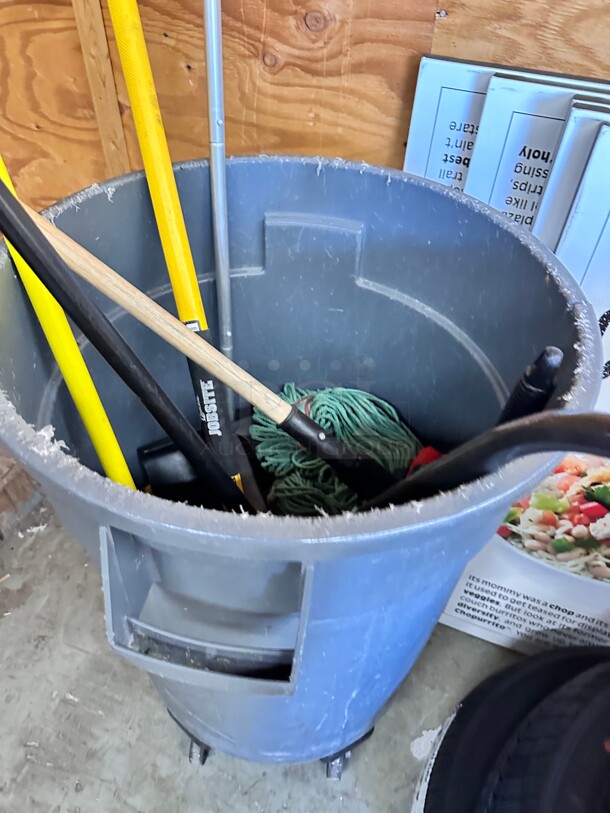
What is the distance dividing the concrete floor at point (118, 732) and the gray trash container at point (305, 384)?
0.35 ft

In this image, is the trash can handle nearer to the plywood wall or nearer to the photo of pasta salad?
the photo of pasta salad

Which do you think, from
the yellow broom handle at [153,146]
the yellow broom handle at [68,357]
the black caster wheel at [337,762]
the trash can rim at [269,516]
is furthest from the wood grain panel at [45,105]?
the black caster wheel at [337,762]

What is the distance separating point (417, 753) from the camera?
2.82 ft

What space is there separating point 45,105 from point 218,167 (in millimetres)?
428

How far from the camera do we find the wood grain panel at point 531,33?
644mm

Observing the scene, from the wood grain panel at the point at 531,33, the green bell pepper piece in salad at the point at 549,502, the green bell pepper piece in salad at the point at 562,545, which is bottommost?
the green bell pepper piece in salad at the point at 562,545

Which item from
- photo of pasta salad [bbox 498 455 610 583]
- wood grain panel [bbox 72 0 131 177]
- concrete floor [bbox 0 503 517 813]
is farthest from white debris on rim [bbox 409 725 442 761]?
wood grain panel [bbox 72 0 131 177]

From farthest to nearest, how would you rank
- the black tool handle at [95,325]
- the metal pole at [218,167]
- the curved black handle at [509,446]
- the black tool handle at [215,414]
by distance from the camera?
1. the black tool handle at [215,414]
2. the metal pole at [218,167]
3. the black tool handle at [95,325]
4. the curved black handle at [509,446]

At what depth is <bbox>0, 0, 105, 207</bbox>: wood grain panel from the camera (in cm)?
85

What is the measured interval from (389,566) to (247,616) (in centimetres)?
12

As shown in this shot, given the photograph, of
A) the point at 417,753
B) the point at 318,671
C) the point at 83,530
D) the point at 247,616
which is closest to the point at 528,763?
the point at 417,753

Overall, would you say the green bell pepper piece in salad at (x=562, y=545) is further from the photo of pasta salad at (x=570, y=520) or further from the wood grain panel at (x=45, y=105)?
the wood grain panel at (x=45, y=105)

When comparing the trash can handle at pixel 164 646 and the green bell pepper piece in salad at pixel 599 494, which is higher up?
the trash can handle at pixel 164 646

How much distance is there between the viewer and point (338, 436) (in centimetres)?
81
